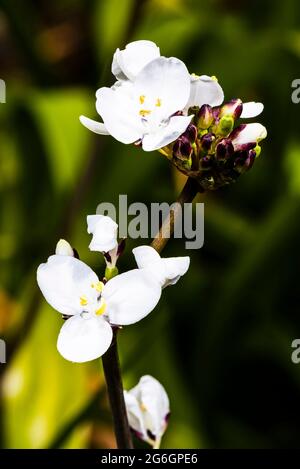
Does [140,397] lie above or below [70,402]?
below

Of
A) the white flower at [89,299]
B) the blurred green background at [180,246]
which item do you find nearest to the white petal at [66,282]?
the white flower at [89,299]

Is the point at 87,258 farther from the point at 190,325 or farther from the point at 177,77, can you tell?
the point at 177,77

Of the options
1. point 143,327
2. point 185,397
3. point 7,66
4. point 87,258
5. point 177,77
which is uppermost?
point 7,66

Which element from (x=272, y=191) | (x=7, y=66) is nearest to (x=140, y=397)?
(x=272, y=191)

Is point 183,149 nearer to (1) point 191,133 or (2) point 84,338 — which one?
(1) point 191,133

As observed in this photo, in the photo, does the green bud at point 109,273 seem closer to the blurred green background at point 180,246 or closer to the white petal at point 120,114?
the white petal at point 120,114
